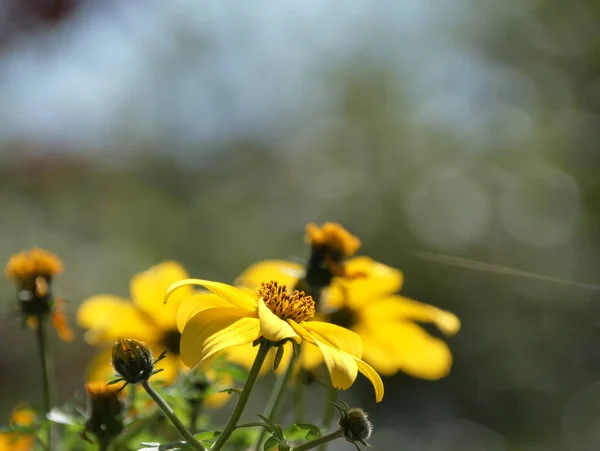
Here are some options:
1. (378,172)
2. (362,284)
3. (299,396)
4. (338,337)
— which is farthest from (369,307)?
(378,172)

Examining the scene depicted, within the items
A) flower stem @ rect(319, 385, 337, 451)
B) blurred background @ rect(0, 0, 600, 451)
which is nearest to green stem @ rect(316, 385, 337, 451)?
flower stem @ rect(319, 385, 337, 451)

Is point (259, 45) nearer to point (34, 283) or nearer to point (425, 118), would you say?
point (425, 118)

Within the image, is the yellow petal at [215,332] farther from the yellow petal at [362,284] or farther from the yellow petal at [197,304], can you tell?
the yellow petal at [362,284]

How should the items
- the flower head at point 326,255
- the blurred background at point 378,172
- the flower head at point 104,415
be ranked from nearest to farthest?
the flower head at point 104,415 → the flower head at point 326,255 → the blurred background at point 378,172

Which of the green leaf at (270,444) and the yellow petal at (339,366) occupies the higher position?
the yellow petal at (339,366)

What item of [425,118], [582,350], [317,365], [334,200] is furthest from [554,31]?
[317,365]

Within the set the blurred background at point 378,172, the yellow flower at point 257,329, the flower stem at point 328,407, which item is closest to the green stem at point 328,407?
the flower stem at point 328,407

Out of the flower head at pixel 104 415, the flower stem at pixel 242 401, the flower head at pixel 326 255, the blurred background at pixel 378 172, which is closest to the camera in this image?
the flower stem at pixel 242 401
